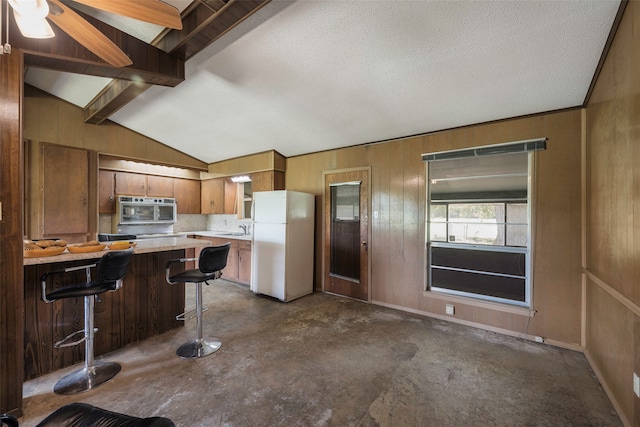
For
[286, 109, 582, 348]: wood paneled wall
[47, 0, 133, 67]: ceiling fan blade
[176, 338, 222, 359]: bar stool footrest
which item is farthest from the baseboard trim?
[47, 0, 133, 67]: ceiling fan blade

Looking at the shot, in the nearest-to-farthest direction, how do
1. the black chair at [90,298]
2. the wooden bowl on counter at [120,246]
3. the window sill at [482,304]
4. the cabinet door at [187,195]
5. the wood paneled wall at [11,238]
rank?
the wood paneled wall at [11,238] < the black chair at [90,298] < the wooden bowl on counter at [120,246] < the window sill at [482,304] < the cabinet door at [187,195]

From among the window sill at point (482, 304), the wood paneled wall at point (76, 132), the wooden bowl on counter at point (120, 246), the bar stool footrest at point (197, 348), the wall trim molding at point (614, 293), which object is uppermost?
the wood paneled wall at point (76, 132)

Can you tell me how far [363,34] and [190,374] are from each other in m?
Answer: 2.99

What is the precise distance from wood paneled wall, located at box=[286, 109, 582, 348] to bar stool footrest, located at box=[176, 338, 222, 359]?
2083mm

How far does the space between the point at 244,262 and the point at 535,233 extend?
402 cm

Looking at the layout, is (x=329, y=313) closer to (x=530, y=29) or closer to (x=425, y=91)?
(x=425, y=91)

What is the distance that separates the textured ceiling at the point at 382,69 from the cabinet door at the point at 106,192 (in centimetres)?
116

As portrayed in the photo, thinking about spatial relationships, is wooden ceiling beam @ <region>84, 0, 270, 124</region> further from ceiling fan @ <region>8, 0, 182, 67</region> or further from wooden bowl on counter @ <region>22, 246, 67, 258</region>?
wooden bowl on counter @ <region>22, 246, 67, 258</region>

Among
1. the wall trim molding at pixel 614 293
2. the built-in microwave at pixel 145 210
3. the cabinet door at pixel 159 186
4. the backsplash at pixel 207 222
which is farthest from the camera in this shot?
the backsplash at pixel 207 222

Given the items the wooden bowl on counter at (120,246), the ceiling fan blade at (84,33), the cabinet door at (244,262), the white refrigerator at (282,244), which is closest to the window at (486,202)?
the white refrigerator at (282,244)

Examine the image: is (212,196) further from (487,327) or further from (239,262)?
(487,327)

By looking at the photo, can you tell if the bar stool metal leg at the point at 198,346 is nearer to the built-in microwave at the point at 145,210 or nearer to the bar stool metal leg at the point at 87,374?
the bar stool metal leg at the point at 87,374

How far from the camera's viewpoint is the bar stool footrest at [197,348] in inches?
93.7

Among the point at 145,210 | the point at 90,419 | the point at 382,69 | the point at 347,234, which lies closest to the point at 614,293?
the point at 382,69
